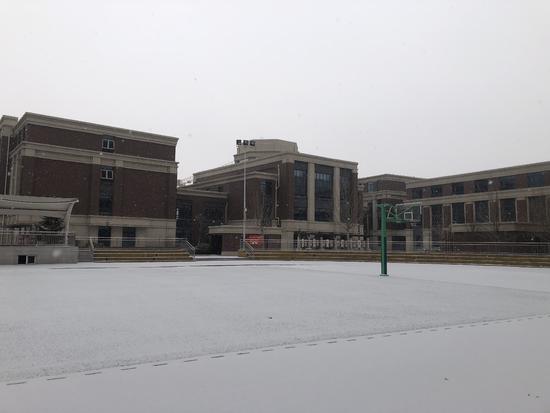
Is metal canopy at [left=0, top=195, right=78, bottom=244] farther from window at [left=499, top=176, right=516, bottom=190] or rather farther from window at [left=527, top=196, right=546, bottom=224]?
window at [left=499, top=176, right=516, bottom=190]

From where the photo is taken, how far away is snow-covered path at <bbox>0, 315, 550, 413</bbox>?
4.33 meters

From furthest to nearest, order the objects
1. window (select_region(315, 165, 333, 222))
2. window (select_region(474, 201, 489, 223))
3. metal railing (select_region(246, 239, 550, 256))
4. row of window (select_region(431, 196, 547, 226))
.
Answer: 1. window (select_region(474, 201, 489, 223))
2. window (select_region(315, 165, 333, 222))
3. row of window (select_region(431, 196, 547, 226))
4. metal railing (select_region(246, 239, 550, 256))

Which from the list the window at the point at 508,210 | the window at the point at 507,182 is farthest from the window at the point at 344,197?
the window at the point at 507,182

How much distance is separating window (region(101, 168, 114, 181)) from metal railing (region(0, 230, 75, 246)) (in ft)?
63.2

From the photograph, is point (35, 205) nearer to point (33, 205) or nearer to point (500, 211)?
point (33, 205)

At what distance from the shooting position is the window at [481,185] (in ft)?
245

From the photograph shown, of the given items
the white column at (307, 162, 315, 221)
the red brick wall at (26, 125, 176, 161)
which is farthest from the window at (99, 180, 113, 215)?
the white column at (307, 162, 315, 221)

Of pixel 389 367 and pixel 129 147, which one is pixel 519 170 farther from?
pixel 389 367

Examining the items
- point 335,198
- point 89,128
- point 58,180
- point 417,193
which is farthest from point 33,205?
point 417,193

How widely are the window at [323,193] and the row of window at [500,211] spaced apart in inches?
952

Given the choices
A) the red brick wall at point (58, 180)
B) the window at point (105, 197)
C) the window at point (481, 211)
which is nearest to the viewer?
the red brick wall at point (58, 180)

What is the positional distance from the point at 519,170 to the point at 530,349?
7205 cm

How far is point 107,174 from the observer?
50812mm

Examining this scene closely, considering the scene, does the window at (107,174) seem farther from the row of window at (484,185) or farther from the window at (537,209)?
the row of window at (484,185)
